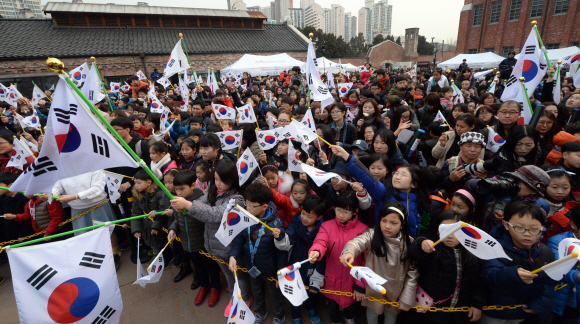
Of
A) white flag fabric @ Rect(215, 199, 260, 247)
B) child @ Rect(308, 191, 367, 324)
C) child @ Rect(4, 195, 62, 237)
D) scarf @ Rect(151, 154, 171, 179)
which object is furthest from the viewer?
scarf @ Rect(151, 154, 171, 179)

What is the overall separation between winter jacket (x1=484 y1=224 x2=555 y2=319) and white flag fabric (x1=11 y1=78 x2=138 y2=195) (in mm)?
2863

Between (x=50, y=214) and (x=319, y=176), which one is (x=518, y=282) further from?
(x=50, y=214)

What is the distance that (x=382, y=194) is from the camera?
8.95 ft

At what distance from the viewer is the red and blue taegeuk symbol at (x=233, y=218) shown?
2.30 m

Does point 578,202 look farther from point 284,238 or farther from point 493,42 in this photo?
point 493,42

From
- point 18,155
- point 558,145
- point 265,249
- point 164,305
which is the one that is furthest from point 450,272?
point 18,155

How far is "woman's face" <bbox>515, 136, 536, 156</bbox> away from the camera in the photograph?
2.90 m

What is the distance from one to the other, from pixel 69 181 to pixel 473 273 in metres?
4.63

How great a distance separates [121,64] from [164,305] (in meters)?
23.2

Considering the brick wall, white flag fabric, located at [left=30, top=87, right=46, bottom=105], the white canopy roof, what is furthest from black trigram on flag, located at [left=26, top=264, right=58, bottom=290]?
the white canopy roof

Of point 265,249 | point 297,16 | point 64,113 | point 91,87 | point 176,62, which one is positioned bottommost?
point 265,249

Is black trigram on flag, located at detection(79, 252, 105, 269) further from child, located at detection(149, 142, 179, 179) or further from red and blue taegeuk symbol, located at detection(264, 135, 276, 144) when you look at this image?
red and blue taegeuk symbol, located at detection(264, 135, 276, 144)

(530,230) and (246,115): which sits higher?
(246,115)

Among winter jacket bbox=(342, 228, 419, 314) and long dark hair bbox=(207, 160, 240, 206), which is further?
long dark hair bbox=(207, 160, 240, 206)
